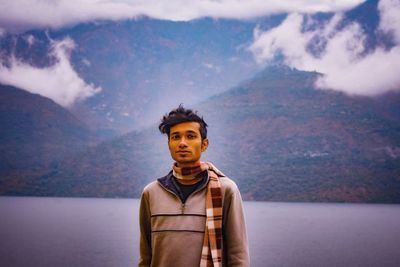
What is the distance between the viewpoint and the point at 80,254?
52.6 metres

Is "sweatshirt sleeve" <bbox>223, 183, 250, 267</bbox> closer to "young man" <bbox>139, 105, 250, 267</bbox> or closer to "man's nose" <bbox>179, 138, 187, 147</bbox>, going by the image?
"young man" <bbox>139, 105, 250, 267</bbox>

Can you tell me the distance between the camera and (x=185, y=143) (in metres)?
3.51

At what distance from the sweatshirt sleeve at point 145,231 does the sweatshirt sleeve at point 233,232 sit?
1.80ft

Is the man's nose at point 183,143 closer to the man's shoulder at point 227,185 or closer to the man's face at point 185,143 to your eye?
the man's face at point 185,143

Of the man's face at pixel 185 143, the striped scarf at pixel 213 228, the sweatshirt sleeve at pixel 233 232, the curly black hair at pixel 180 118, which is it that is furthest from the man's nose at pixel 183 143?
the sweatshirt sleeve at pixel 233 232

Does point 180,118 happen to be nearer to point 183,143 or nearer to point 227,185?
point 183,143

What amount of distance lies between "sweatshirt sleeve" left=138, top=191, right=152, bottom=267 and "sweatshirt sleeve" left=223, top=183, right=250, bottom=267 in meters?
0.55

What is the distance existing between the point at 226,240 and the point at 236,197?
0.92ft

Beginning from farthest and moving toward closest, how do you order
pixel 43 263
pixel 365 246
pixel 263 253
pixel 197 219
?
pixel 365 246, pixel 263 253, pixel 43 263, pixel 197 219

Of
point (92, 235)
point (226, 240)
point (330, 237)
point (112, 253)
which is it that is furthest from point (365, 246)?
point (226, 240)

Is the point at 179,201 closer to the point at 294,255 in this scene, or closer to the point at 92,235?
the point at 294,255

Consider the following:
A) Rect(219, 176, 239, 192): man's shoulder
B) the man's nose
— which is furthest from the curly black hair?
Rect(219, 176, 239, 192): man's shoulder

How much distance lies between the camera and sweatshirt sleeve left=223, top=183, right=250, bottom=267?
3430mm

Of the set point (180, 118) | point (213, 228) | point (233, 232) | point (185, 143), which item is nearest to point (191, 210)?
point (213, 228)
